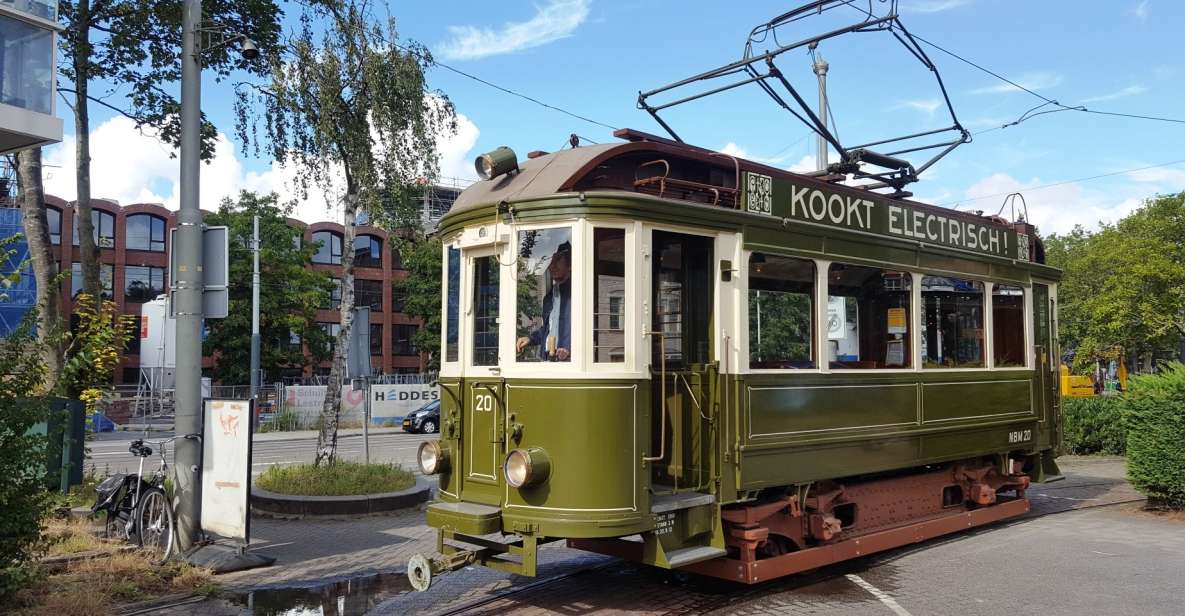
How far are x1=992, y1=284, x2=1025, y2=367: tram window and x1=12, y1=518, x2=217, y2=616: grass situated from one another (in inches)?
337

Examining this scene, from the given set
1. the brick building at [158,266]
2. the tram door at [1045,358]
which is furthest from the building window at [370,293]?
the tram door at [1045,358]

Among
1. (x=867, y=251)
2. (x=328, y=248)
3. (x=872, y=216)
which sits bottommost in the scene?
(x=867, y=251)

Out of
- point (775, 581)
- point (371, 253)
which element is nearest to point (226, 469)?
point (775, 581)

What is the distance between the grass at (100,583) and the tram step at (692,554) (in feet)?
12.4

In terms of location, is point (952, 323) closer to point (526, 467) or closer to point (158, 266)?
point (526, 467)

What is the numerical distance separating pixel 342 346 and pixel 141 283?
4252 centimetres

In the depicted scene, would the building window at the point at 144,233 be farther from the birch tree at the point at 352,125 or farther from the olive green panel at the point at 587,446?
the olive green panel at the point at 587,446

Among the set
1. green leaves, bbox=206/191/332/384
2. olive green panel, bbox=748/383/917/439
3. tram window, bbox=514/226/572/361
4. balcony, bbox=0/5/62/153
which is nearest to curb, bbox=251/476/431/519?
balcony, bbox=0/5/62/153

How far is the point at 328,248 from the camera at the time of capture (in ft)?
180

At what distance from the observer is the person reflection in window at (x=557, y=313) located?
21.3ft

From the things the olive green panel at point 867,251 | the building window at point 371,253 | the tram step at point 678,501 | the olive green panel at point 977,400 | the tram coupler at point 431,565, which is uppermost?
the building window at point 371,253

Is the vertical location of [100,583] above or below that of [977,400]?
below

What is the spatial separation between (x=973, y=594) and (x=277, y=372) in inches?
1691

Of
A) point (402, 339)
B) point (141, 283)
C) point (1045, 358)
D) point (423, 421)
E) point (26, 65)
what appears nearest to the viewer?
point (26, 65)
